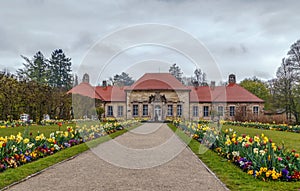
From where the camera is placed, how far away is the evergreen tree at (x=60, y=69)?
174ft

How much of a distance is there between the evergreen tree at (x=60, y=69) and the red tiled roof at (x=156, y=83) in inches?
801

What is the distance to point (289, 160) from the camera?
223 inches

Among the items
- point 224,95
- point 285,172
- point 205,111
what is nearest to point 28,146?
point 285,172

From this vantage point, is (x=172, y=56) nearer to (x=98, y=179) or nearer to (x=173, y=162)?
(x=173, y=162)

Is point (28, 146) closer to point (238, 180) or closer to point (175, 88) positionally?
point (238, 180)

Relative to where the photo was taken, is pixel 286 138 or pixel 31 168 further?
pixel 286 138

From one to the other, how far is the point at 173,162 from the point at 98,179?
2408 millimetres

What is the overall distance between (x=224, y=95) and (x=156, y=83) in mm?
7404

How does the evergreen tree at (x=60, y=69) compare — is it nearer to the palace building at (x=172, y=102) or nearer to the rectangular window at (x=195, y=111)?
the palace building at (x=172, y=102)

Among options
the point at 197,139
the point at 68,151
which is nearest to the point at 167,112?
the point at 197,139

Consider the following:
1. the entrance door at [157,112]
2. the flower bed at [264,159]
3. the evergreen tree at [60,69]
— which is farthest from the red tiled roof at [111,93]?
the flower bed at [264,159]

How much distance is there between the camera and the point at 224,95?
115 feet

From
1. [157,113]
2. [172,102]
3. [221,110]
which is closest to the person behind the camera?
[221,110]

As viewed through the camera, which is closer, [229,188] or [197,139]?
[229,188]
